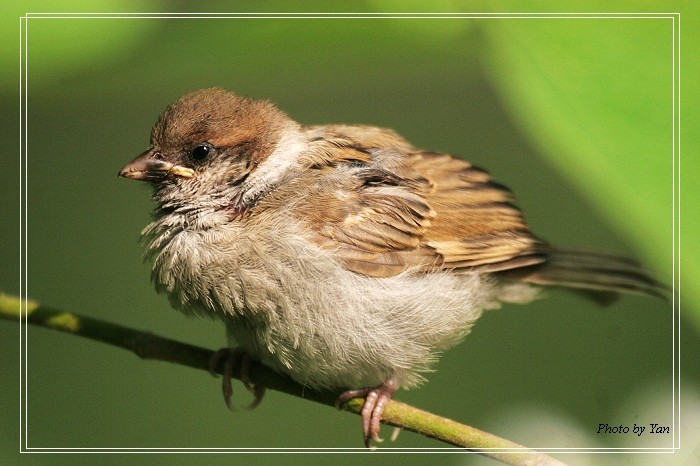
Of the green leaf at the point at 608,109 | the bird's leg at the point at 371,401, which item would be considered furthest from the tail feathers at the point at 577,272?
the green leaf at the point at 608,109

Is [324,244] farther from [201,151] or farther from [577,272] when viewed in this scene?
[577,272]

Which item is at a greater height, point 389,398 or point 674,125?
point 674,125

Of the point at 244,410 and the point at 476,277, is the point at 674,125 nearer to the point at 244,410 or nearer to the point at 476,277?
the point at 476,277

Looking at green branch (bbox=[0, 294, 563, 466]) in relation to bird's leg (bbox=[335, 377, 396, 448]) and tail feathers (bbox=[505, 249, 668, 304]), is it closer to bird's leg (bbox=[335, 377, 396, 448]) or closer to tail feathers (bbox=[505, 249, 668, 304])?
bird's leg (bbox=[335, 377, 396, 448])

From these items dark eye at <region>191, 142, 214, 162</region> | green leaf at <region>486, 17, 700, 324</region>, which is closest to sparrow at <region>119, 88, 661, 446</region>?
dark eye at <region>191, 142, 214, 162</region>

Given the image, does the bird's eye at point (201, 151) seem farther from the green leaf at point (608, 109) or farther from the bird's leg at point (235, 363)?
the green leaf at point (608, 109)

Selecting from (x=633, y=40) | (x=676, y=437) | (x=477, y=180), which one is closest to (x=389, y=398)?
(x=477, y=180)
